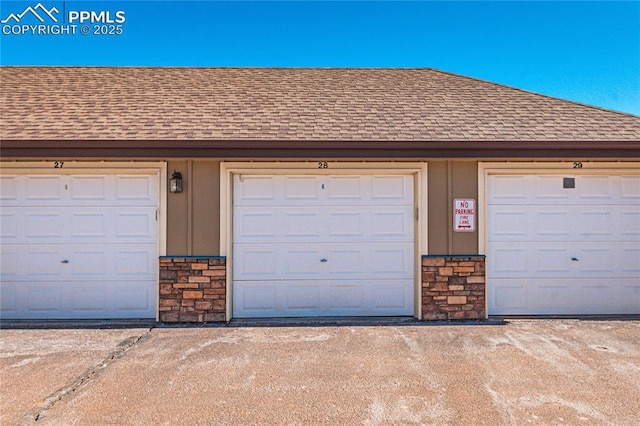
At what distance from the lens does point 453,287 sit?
5.72 m

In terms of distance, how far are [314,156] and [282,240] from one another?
4.48ft

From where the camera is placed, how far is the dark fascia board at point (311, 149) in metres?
5.33

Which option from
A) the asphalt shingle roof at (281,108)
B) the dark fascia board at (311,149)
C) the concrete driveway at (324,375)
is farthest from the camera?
the asphalt shingle roof at (281,108)

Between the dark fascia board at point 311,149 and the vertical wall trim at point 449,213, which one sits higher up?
the dark fascia board at point 311,149

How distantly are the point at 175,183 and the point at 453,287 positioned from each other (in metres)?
4.39

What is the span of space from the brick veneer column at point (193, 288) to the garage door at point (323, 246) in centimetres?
27

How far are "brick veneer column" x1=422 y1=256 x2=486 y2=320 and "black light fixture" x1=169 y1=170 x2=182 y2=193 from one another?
3762 mm

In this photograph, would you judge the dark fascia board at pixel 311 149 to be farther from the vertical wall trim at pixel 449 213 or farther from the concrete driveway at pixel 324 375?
the concrete driveway at pixel 324 375

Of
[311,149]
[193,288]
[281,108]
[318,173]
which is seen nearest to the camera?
[311,149]

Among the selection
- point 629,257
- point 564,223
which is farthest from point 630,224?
point 564,223

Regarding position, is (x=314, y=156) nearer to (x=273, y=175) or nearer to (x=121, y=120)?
(x=273, y=175)

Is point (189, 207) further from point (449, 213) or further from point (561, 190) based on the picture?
point (561, 190)

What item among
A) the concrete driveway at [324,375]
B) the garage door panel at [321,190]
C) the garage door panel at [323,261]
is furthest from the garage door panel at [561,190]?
the concrete driveway at [324,375]

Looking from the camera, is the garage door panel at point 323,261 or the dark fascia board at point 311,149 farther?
the garage door panel at point 323,261
